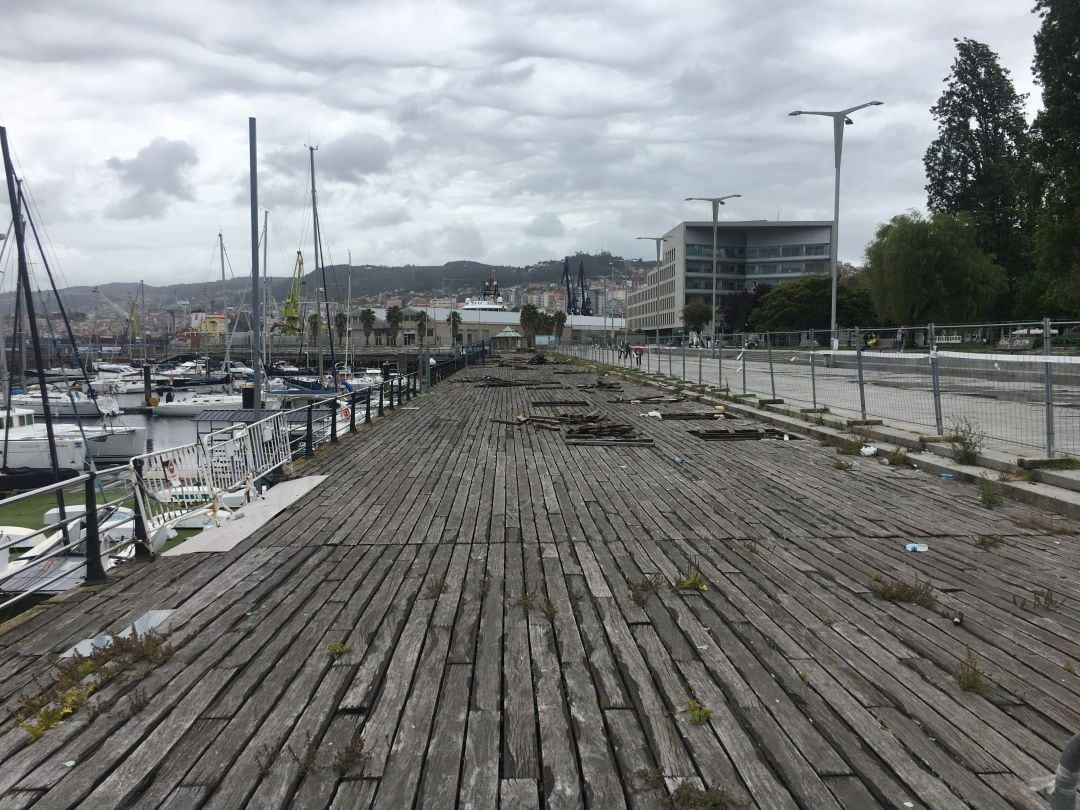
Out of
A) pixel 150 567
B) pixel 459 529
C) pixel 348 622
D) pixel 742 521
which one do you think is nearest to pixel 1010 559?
pixel 742 521

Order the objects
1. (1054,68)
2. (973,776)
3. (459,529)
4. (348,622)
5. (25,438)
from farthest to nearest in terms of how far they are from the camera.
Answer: (1054,68) → (25,438) → (459,529) → (348,622) → (973,776)

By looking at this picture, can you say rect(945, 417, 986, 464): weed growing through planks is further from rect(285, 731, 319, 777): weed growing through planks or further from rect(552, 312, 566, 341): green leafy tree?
rect(552, 312, 566, 341): green leafy tree

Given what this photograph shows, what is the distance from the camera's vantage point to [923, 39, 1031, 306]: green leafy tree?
56094 mm

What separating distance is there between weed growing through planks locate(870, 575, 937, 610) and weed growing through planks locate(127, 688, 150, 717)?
4860 mm

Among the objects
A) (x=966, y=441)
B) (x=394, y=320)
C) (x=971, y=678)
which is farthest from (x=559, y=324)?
(x=971, y=678)

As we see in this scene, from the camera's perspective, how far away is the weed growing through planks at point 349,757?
10.7 ft

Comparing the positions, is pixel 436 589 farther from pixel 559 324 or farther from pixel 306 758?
pixel 559 324

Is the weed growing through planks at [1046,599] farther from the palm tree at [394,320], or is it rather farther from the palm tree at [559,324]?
the palm tree at [559,324]

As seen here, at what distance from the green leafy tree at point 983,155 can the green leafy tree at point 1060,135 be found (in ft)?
65.4

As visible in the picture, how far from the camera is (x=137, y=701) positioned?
389cm

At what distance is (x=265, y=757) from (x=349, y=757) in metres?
0.39

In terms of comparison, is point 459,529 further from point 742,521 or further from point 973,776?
point 973,776

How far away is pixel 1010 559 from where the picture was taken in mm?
6336

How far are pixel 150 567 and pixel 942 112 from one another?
6656cm
